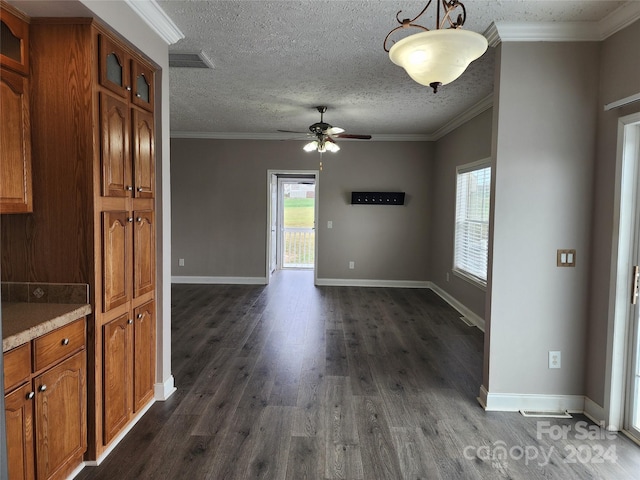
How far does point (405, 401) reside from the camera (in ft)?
9.46

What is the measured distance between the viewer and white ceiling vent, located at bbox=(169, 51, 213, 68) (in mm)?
3176

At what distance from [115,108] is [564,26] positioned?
2788mm

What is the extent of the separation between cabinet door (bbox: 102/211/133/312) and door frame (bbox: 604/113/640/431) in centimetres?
296

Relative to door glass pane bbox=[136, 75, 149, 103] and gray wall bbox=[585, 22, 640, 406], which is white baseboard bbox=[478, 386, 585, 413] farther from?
door glass pane bbox=[136, 75, 149, 103]

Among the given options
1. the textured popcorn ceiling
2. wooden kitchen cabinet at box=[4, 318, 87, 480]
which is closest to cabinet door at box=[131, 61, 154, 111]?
the textured popcorn ceiling

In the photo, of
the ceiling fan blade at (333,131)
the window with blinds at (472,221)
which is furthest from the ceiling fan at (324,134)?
the window with blinds at (472,221)

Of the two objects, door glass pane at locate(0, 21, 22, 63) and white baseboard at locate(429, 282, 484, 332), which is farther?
white baseboard at locate(429, 282, 484, 332)

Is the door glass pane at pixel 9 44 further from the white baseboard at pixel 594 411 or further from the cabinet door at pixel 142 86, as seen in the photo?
the white baseboard at pixel 594 411

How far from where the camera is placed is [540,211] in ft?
8.87

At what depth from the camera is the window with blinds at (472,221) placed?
4.70 m

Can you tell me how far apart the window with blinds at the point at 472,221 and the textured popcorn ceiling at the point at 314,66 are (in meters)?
0.83

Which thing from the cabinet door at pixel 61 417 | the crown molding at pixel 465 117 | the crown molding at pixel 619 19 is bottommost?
the cabinet door at pixel 61 417

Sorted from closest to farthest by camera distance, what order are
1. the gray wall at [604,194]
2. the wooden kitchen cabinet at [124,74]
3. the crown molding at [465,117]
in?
1. the wooden kitchen cabinet at [124,74]
2. the gray wall at [604,194]
3. the crown molding at [465,117]

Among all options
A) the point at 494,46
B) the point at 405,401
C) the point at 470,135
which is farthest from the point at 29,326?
the point at 470,135
